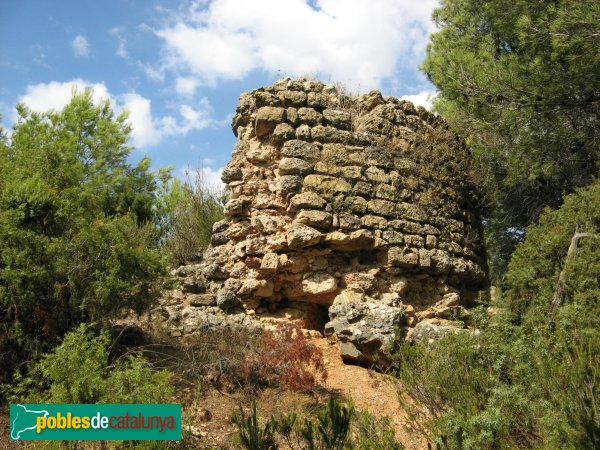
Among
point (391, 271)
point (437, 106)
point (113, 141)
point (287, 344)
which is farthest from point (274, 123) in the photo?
point (113, 141)

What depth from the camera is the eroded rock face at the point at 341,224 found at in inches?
272

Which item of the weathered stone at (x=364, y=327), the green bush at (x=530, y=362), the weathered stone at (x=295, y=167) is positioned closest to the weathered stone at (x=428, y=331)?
the weathered stone at (x=364, y=327)

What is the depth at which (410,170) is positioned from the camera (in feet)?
25.1

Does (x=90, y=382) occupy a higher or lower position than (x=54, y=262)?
lower

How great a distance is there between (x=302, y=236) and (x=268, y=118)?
1.75 meters

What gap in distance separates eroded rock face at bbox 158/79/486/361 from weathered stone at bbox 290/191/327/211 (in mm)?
14

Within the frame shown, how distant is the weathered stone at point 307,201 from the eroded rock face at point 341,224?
0.6 inches

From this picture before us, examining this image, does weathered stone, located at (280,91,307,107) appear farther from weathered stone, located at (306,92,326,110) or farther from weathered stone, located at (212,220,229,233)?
weathered stone, located at (212,220,229,233)

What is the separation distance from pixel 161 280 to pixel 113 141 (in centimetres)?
893

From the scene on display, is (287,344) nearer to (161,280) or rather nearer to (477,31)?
(161,280)

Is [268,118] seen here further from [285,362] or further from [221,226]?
[285,362]

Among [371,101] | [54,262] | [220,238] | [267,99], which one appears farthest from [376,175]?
[54,262]

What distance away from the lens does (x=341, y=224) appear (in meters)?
6.93

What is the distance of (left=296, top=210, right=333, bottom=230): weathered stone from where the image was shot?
687 cm
